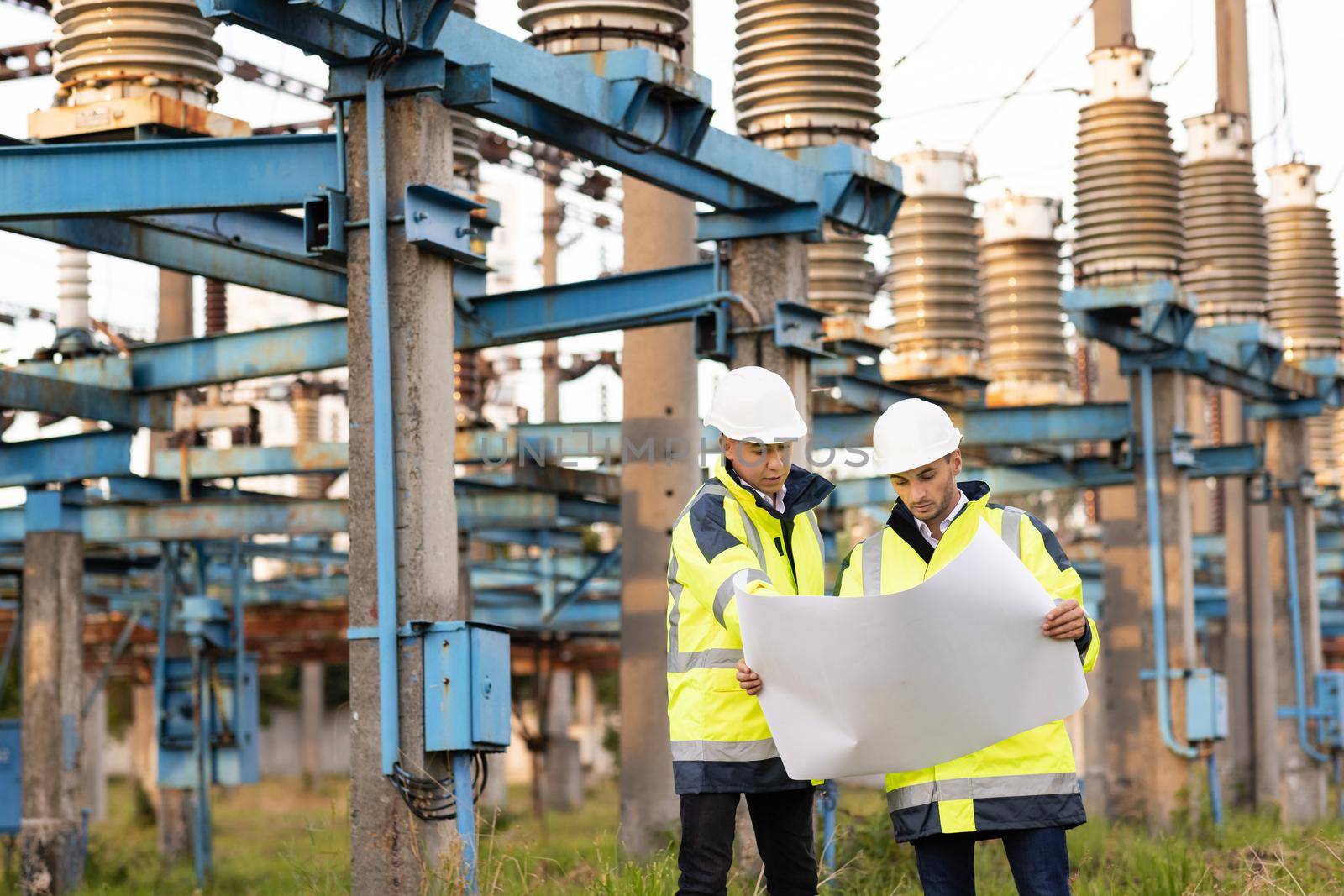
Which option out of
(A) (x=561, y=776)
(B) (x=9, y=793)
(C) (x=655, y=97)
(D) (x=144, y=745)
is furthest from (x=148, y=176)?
(D) (x=144, y=745)

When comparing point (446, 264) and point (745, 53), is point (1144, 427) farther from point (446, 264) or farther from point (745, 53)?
point (446, 264)

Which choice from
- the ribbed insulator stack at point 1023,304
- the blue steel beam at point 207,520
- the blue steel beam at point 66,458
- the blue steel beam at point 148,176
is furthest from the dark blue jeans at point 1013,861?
the ribbed insulator stack at point 1023,304

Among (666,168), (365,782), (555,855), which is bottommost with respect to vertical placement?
(555,855)

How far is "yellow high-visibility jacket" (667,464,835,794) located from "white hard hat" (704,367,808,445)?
0.15 m

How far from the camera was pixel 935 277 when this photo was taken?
15.5 meters

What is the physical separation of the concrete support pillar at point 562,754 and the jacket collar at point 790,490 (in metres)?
23.6

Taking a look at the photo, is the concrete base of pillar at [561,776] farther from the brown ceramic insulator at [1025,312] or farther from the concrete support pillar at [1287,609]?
the brown ceramic insulator at [1025,312]

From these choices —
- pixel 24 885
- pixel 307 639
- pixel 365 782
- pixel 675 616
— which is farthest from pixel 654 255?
pixel 307 639

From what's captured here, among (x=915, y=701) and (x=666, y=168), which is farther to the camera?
(x=666, y=168)

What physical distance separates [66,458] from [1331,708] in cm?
1191

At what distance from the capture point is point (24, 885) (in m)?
13.0

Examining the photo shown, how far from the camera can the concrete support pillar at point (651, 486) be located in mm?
14117

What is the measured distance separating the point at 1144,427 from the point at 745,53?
593cm

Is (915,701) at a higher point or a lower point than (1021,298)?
lower
